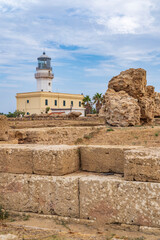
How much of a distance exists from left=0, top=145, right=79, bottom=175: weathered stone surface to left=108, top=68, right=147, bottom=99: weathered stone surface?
52.1 ft

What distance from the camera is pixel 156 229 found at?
9.95ft

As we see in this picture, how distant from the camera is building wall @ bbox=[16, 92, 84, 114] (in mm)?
54094

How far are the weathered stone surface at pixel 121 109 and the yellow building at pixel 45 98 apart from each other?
32.0 meters

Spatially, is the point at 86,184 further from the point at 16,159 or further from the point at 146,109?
the point at 146,109

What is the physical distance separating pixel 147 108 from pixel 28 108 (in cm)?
3867

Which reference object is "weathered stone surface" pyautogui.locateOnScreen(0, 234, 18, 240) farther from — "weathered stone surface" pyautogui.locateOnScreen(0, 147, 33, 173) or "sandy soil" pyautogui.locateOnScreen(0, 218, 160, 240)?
"weathered stone surface" pyautogui.locateOnScreen(0, 147, 33, 173)

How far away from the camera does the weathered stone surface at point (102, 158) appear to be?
3852mm

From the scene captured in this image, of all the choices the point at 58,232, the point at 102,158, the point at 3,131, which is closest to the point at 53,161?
the point at 102,158

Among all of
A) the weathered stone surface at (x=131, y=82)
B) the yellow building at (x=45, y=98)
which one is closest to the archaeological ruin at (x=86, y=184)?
the weathered stone surface at (x=131, y=82)

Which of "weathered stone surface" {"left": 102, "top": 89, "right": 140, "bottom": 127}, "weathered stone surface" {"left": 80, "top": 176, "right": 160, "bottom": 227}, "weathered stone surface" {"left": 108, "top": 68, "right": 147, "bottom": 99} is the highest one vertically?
"weathered stone surface" {"left": 108, "top": 68, "right": 147, "bottom": 99}

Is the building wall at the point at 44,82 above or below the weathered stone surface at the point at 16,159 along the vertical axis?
above

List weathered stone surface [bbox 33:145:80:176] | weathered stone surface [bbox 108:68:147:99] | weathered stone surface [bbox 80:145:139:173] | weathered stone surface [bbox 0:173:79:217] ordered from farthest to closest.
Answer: weathered stone surface [bbox 108:68:147:99] → weathered stone surface [bbox 80:145:139:173] → weathered stone surface [bbox 33:145:80:176] → weathered stone surface [bbox 0:173:79:217]

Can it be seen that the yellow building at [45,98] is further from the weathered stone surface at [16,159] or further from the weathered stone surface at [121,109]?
the weathered stone surface at [16,159]

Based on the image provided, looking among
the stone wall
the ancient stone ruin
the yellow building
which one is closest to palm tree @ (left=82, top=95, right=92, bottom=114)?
the yellow building
